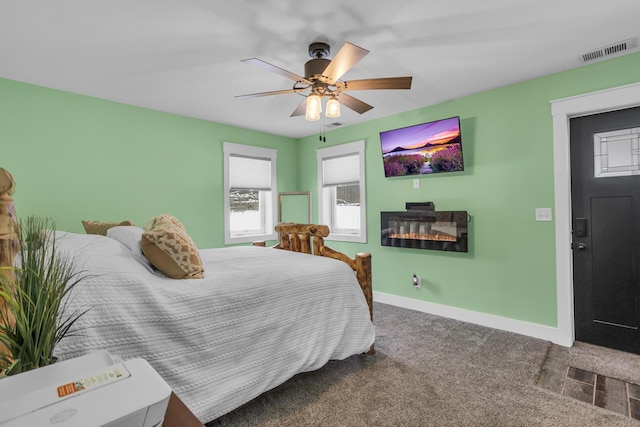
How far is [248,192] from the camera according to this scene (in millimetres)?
4672

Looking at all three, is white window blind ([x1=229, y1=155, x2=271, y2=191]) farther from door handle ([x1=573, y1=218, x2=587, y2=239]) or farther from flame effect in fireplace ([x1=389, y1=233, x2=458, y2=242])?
door handle ([x1=573, y1=218, x2=587, y2=239])

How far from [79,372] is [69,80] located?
9.97 feet

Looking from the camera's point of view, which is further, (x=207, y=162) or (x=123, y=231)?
(x=207, y=162)

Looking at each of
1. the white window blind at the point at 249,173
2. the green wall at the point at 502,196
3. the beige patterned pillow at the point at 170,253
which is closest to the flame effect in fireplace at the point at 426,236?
the green wall at the point at 502,196

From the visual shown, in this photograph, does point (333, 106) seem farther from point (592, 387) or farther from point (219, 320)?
point (592, 387)

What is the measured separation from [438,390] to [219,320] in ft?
5.01

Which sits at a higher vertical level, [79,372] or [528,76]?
[528,76]

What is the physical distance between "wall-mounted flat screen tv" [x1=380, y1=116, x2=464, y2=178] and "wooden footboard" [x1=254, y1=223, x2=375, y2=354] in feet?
4.87

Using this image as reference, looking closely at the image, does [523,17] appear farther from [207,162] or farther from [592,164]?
[207,162]

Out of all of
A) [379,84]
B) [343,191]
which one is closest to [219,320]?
[379,84]

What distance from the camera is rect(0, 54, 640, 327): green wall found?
2842 millimetres

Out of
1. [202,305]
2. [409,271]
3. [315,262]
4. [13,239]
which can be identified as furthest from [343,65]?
[409,271]

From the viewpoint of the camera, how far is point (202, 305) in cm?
163

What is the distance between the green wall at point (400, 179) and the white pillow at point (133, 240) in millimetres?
1397
